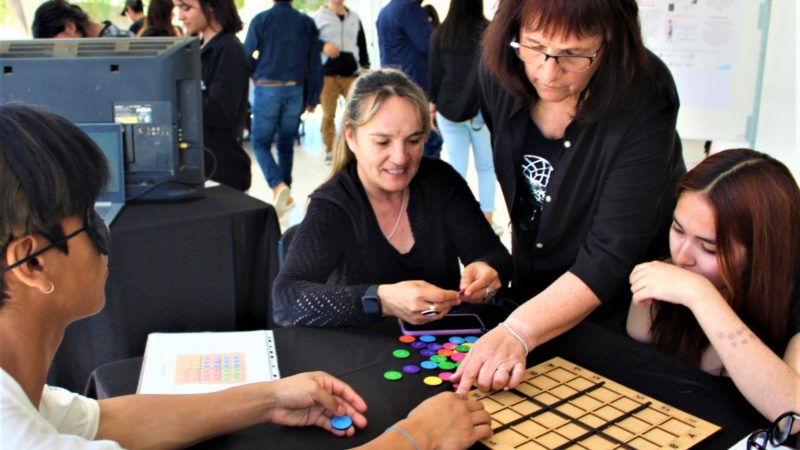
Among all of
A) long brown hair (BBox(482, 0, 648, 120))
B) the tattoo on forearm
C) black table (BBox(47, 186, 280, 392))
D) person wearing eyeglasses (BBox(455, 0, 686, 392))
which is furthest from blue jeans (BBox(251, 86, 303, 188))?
the tattoo on forearm

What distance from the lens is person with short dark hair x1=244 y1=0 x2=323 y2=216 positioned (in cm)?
443

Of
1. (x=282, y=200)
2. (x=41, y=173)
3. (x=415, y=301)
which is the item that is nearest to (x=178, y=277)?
(x=415, y=301)

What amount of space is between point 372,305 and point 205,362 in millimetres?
325

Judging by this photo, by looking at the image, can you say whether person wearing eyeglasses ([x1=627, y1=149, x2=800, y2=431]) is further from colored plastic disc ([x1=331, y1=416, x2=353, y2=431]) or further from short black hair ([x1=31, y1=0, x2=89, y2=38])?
short black hair ([x1=31, y1=0, x2=89, y2=38])

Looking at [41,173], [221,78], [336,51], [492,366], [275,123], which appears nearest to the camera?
[41,173]

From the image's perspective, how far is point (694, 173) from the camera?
1.36m

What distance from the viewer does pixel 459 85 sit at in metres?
3.74

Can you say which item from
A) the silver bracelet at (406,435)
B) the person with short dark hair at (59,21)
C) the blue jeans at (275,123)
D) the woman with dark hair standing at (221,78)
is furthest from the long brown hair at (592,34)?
the blue jeans at (275,123)

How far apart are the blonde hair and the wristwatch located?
47 centimetres

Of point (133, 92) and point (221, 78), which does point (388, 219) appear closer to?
point (133, 92)

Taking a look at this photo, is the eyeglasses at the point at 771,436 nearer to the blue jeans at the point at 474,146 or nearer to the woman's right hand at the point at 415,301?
the woman's right hand at the point at 415,301

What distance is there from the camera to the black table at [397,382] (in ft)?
3.31

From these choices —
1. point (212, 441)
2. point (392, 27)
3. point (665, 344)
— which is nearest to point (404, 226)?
point (665, 344)

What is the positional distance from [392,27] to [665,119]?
3.28 m
